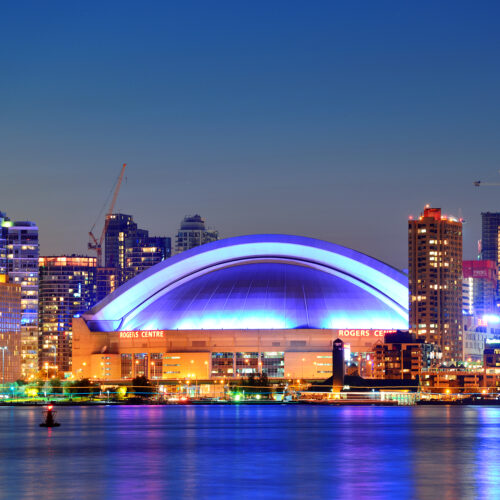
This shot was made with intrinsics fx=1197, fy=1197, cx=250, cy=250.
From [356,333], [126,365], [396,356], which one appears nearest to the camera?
[396,356]

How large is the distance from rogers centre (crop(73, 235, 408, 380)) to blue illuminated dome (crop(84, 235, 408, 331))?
0.53ft

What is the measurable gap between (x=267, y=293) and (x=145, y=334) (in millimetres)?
20584

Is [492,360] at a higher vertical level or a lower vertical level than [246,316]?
lower

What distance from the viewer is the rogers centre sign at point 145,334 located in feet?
620

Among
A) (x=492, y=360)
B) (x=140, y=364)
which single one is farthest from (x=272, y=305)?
(x=492, y=360)

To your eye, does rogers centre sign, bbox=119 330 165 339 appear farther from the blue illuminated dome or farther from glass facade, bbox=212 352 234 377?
glass facade, bbox=212 352 234 377

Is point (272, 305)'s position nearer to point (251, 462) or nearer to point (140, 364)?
point (140, 364)

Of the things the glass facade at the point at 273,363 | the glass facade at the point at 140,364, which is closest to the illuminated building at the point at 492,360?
the glass facade at the point at 273,363

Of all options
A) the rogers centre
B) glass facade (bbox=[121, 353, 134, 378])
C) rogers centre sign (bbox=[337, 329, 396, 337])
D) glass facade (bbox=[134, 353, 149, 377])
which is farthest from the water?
glass facade (bbox=[121, 353, 134, 378])

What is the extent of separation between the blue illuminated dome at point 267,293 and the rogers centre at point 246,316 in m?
0.16

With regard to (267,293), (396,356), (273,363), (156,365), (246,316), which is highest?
(267,293)

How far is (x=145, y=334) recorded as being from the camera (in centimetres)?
19050

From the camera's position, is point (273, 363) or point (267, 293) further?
point (267, 293)

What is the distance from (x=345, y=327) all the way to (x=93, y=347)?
4204cm
